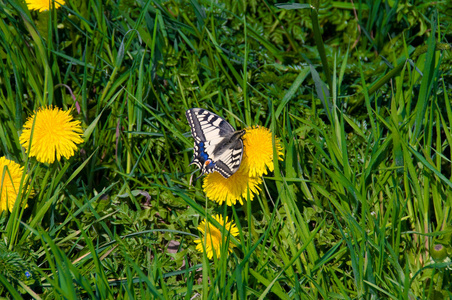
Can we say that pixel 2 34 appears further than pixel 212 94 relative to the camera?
No

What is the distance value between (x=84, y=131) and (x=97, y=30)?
2.34ft

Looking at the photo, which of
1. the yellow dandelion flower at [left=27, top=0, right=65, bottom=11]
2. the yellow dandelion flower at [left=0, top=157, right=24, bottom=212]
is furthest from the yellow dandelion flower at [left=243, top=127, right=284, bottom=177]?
the yellow dandelion flower at [left=27, top=0, right=65, bottom=11]

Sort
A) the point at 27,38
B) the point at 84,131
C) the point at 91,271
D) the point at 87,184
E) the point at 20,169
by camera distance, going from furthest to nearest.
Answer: the point at 27,38
the point at 87,184
the point at 84,131
the point at 20,169
the point at 91,271

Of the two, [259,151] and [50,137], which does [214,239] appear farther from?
[50,137]

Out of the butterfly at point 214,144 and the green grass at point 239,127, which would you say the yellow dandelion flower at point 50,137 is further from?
the butterfly at point 214,144


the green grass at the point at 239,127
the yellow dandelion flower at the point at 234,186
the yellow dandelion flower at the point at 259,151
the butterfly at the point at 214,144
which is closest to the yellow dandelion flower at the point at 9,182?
the green grass at the point at 239,127

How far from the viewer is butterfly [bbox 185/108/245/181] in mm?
1997

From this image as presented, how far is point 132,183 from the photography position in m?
2.53

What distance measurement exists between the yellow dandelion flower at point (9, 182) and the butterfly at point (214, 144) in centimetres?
93

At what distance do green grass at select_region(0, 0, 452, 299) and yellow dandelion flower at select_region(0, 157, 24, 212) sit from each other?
0.26ft

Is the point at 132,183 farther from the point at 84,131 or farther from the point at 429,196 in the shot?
the point at 429,196

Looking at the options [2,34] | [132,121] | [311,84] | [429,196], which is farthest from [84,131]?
[429,196]

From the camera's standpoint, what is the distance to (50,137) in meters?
2.07

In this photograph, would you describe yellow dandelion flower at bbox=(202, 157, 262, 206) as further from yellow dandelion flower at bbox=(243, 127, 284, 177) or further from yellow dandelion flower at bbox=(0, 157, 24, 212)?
yellow dandelion flower at bbox=(0, 157, 24, 212)
